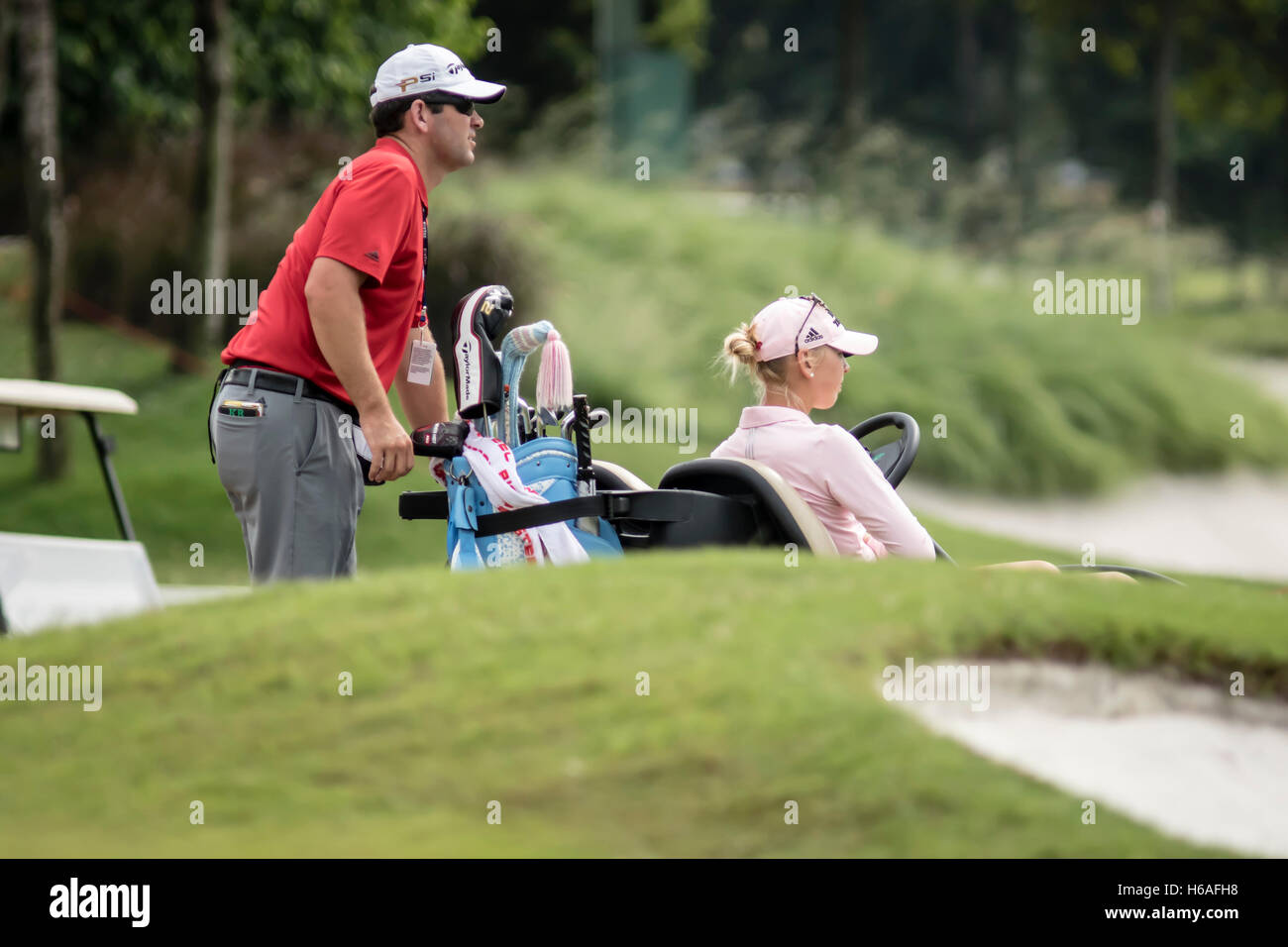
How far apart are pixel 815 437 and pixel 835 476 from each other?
134 mm

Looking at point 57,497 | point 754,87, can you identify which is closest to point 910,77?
point 754,87

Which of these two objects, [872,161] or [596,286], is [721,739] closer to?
[596,286]

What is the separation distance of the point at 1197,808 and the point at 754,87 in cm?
3723

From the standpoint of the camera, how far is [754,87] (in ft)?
129

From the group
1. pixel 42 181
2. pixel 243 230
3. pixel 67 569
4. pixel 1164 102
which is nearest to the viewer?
pixel 67 569
